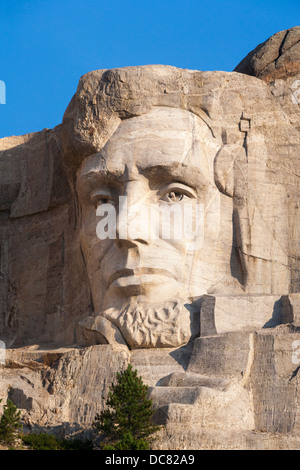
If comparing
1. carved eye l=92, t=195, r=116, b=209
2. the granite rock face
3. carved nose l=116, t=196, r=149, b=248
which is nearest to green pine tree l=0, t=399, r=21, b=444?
the granite rock face

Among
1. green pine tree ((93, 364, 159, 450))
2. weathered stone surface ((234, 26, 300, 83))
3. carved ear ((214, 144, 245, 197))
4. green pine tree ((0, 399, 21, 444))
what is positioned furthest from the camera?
weathered stone surface ((234, 26, 300, 83))

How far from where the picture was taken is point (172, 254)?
20.0 m

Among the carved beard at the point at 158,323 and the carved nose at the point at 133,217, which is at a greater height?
the carved nose at the point at 133,217

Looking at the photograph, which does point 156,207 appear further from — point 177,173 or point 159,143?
point 159,143

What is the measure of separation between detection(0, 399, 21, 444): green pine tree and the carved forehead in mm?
4390

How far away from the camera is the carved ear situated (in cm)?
2052

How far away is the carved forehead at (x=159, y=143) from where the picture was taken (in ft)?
66.0

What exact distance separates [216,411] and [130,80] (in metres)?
5.44

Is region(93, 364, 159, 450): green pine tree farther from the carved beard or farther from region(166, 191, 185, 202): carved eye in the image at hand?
region(166, 191, 185, 202): carved eye

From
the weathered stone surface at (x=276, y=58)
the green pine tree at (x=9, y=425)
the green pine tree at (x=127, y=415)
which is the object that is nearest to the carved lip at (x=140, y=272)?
the green pine tree at (x=127, y=415)

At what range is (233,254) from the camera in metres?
20.5

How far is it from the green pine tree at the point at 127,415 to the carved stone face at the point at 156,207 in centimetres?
287

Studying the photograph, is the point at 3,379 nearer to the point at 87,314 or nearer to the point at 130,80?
the point at 87,314

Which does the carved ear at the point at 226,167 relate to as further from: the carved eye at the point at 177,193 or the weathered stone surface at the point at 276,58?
the weathered stone surface at the point at 276,58
